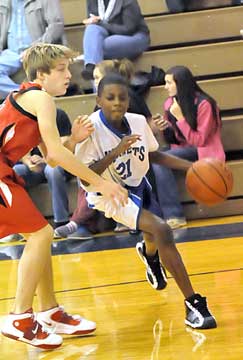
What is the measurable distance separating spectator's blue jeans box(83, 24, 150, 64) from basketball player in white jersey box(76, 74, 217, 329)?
2974 millimetres

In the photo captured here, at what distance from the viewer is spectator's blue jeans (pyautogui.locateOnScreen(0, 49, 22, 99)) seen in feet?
22.8

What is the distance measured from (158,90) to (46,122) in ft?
11.8

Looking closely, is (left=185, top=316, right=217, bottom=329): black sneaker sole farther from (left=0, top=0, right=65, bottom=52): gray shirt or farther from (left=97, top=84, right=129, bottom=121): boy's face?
(left=0, top=0, right=65, bottom=52): gray shirt

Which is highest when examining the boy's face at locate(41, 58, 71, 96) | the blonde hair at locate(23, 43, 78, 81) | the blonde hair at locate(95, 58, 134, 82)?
the blonde hair at locate(23, 43, 78, 81)

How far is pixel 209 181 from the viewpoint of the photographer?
12.5 ft

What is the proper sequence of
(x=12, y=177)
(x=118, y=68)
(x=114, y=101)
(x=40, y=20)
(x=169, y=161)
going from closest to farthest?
(x=12, y=177)
(x=114, y=101)
(x=169, y=161)
(x=118, y=68)
(x=40, y=20)

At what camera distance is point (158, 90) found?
6711 mm

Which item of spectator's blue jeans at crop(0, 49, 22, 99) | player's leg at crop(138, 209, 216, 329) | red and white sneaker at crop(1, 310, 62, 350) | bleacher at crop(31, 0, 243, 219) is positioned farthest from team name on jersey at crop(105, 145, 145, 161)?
spectator's blue jeans at crop(0, 49, 22, 99)

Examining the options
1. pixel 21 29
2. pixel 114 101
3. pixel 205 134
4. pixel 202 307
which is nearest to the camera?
pixel 202 307

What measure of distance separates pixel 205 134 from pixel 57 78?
2.81 metres

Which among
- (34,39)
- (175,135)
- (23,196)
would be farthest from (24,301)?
(34,39)

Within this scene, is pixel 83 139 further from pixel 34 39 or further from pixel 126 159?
pixel 34 39

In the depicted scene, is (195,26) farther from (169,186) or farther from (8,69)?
(169,186)

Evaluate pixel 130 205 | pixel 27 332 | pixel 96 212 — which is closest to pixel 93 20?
pixel 96 212
